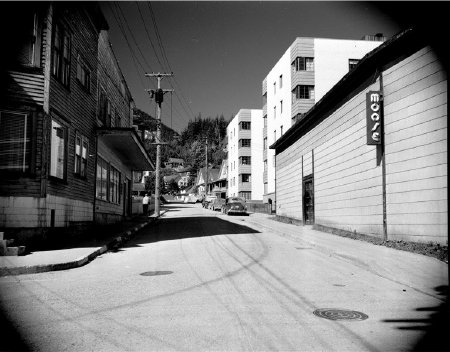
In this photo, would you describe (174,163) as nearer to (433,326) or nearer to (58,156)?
(58,156)

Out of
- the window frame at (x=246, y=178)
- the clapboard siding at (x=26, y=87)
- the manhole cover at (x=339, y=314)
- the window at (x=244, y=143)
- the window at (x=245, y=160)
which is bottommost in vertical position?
the manhole cover at (x=339, y=314)

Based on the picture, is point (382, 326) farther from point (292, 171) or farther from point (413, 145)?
point (292, 171)

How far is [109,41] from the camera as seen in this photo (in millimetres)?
23203

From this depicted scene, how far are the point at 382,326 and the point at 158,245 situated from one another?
33.1ft

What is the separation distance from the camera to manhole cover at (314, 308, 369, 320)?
219 inches

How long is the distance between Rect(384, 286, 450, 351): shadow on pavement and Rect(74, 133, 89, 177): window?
43.1 ft

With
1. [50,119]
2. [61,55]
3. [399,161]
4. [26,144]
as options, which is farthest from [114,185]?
[399,161]

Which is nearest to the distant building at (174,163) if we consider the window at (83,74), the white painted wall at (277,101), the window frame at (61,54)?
the white painted wall at (277,101)

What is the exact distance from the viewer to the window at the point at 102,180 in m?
20.4

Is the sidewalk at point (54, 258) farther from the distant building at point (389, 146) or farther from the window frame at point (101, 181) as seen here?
the distant building at point (389, 146)

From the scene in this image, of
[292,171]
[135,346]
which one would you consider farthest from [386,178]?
[292,171]

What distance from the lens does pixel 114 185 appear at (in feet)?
84.0

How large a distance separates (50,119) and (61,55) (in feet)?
8.55

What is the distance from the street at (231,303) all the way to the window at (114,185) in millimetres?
13095
